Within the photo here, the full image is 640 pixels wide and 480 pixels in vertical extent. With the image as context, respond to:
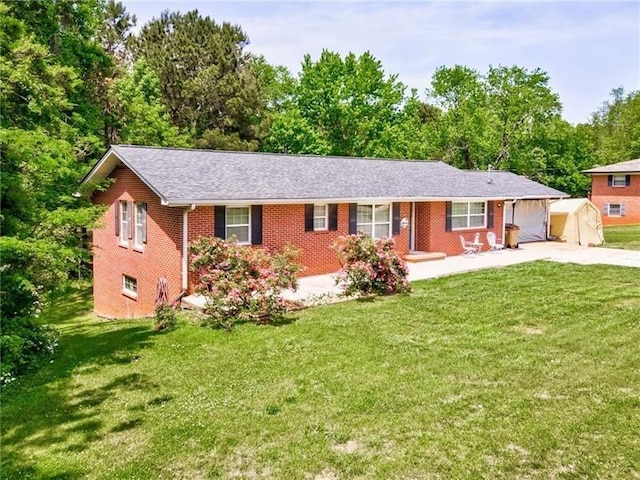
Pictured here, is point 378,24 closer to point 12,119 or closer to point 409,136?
point 12,119

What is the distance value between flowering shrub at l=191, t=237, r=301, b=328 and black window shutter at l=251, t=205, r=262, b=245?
2285mm

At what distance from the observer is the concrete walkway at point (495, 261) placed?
14.3m

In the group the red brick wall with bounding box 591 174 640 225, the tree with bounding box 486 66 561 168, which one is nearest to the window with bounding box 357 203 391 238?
the tree with bounding box 486 66 561 168

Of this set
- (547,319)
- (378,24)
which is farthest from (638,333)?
(378,24)

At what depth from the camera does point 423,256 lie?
19141mm

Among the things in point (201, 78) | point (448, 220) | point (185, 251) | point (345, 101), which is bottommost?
point (185, 251)

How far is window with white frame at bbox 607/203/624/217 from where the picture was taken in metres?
39.0

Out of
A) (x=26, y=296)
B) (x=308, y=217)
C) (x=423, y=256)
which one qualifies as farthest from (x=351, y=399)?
(x=423, y=256)

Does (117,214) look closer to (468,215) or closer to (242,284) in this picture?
(242,284)

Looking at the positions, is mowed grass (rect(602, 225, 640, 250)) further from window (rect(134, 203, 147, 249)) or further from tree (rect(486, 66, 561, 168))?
window (rect(134, 203, 147, 249))

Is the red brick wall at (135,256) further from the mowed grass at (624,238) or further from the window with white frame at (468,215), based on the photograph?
the mowed grass at (624,238)

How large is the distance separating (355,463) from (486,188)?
749 inches

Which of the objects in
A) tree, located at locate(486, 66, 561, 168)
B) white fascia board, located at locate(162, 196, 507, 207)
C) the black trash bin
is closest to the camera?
white fascia board, located at locate(162, 196, 507, 207)

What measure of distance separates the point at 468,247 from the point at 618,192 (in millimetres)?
24543
